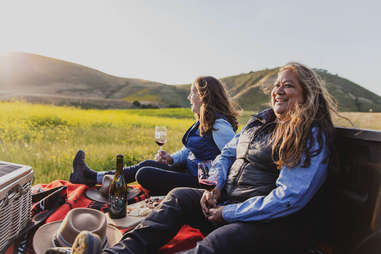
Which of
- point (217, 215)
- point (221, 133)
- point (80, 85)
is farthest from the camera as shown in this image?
point (80, 85)

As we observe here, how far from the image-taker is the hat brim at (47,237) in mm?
2133

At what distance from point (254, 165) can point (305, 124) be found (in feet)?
1.93

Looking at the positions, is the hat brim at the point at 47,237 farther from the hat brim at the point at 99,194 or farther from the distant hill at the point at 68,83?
the distant hill at the point at 68,83

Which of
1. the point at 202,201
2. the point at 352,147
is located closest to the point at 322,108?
the point at 352,147

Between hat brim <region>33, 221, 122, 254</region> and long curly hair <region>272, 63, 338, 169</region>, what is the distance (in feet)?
5.63

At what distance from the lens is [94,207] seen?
3395mm

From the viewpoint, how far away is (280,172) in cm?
207

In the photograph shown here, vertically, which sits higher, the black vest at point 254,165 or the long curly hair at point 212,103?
the long curly hair at point 212,103

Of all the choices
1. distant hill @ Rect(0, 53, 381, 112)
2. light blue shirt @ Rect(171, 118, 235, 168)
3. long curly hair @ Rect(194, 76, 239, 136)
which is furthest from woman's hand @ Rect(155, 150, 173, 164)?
distant hill @ Rect(0, 53, 381, 112)

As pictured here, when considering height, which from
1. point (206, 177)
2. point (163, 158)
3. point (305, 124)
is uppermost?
point (305, 124)

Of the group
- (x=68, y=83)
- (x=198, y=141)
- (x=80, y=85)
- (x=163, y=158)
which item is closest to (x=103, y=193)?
A: (x=163, y=158)

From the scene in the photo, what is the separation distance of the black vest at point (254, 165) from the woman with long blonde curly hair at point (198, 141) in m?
0.91

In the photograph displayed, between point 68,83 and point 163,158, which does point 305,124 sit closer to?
point 163,158

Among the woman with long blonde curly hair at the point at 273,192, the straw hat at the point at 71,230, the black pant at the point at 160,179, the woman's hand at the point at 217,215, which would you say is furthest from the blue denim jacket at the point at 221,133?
the straw hat at the point at 71,230
